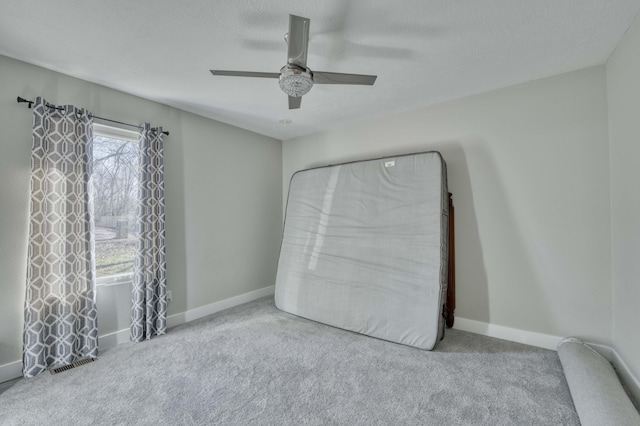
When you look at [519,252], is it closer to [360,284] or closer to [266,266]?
[360,284]

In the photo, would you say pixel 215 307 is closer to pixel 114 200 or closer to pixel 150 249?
pixel 150 249

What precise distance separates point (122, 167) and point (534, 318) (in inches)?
158

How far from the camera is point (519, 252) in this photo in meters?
2.49

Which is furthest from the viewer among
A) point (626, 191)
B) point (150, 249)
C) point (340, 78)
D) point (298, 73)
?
point (150, 249)

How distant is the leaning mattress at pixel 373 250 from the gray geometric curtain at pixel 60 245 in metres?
1.87

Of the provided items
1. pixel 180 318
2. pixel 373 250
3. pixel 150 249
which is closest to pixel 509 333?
pixel 373 250

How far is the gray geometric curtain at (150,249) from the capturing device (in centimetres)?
260

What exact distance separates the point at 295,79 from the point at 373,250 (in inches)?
71.2

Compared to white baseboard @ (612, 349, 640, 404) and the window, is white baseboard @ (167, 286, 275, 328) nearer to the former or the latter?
the window

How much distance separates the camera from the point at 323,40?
185cm

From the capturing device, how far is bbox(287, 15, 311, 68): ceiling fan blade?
1.46m

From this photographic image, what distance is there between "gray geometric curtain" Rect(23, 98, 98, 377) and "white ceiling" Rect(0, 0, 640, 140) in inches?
20.4

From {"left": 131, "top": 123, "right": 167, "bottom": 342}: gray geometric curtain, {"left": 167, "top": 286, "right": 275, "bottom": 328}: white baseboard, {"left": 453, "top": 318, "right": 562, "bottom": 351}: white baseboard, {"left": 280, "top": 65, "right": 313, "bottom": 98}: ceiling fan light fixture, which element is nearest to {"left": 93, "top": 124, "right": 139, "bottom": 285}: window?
{"left": 131, "top": 123, "right": 167, "bottom": 342}: gray geometric curtain

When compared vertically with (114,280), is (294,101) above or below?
above
